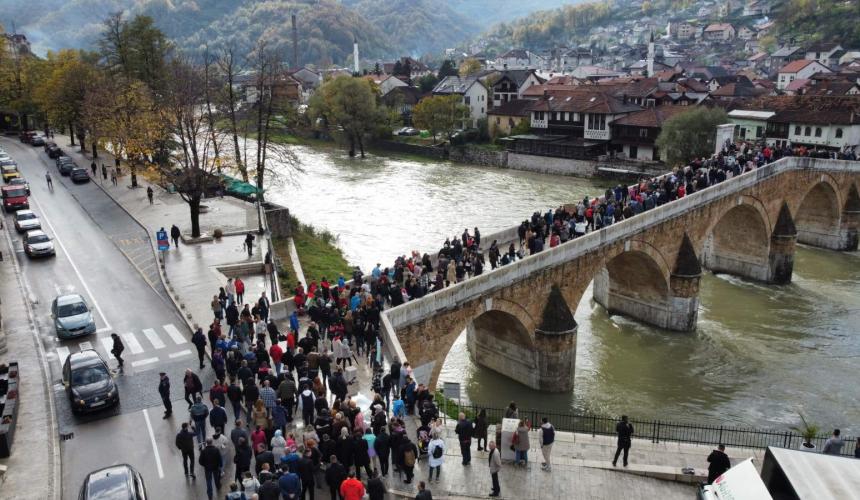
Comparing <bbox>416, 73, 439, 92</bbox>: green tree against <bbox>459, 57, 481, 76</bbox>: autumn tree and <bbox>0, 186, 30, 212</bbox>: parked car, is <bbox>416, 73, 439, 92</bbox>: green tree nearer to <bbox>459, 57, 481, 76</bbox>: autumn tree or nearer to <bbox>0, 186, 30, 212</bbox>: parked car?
<bbox>459, 57, 481, 76</bbox>: autumn tree

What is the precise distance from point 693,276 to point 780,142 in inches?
1375

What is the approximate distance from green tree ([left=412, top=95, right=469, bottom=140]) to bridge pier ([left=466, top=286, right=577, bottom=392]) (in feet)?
189

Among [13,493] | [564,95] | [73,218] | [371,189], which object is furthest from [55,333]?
[564,95]

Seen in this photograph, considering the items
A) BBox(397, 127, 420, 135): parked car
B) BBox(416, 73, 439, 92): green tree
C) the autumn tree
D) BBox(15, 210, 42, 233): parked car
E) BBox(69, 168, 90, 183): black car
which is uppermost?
the autumn tree

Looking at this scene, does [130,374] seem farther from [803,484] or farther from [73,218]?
[73,218]

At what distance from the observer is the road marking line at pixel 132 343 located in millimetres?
19516

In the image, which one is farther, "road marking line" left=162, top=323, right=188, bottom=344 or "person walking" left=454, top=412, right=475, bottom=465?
"road marking line" left=162, top=323, right=188, bottom=344

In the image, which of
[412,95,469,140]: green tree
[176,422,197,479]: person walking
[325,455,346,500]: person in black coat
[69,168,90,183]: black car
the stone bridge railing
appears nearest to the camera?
[325,455,346,500]: person in black coat

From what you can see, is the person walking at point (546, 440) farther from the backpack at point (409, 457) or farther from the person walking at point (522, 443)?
the backpack at point (409, 457)

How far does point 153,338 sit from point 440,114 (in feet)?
209

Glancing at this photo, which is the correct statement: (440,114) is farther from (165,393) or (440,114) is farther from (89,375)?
(165,393)

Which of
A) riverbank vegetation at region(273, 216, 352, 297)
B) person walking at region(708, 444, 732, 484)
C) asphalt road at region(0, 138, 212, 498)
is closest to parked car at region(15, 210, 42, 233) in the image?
asphalt road at region(0, 138, 212, 498)

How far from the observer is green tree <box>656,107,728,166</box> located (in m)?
57.1

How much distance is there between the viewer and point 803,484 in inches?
393
